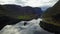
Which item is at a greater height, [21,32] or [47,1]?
[47,1]

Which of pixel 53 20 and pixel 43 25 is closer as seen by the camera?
pixel 53 20

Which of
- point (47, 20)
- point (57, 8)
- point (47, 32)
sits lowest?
point (47, 32)

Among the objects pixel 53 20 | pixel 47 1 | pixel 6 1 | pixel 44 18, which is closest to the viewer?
pixel 53 20

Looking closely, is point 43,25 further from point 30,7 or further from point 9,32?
point 30,7

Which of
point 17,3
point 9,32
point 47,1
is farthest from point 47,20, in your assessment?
point 17,3

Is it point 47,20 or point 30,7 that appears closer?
point 47,20

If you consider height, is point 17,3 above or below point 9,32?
above

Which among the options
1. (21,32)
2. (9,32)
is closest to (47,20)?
(21,32)

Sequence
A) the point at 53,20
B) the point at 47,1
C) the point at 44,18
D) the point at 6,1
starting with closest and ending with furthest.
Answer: the point at 53,20 < the point at 44,18 < the point at 47,1 < the point at 6,1

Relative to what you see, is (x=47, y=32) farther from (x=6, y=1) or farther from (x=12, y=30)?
(x=6, y=1)
